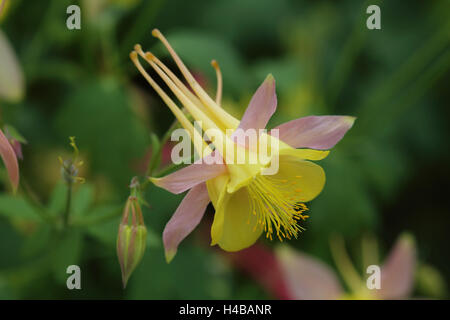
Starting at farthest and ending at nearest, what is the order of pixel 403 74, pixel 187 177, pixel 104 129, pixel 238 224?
pixel 403 74, pixel 104 129, pixel 238 224, pixel 187 177

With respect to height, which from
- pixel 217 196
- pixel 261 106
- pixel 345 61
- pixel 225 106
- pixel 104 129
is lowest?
pixel 217 196

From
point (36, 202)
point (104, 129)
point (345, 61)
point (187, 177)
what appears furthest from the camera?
point (345, 61)

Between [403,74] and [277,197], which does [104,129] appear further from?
[403,74]

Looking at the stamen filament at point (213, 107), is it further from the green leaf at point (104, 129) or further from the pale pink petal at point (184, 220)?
the green leaf at point (104, 129)

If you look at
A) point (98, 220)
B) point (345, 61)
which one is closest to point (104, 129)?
point (98, 220)

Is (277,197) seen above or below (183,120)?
below

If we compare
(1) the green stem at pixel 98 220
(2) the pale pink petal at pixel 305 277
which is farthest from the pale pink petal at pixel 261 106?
(2) the pale pink petal at pixel 305 277
